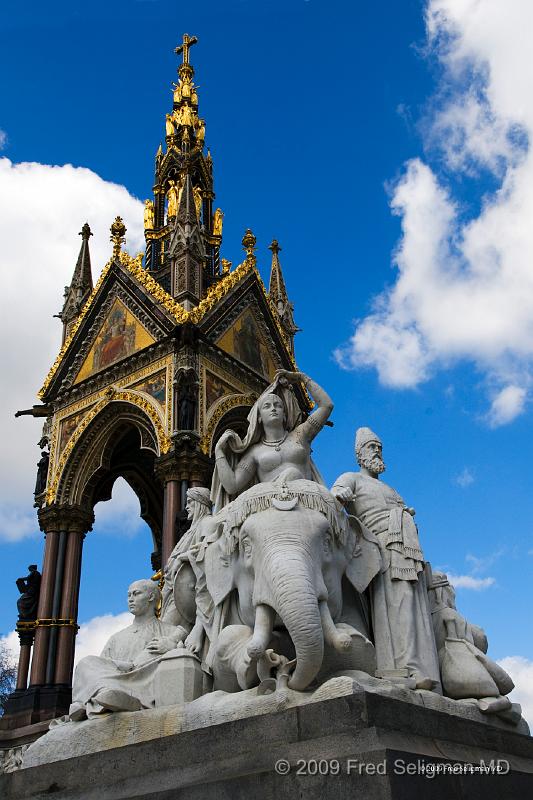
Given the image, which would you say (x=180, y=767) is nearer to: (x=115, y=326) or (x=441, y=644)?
(x=441, y=644)

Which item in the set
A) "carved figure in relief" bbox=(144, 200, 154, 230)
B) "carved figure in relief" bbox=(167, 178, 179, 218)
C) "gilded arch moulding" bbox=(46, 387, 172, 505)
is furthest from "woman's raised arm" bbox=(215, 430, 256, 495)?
"carved figure in relief" bbox=(144, 200, 154, 230)

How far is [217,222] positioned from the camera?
94.9 ft

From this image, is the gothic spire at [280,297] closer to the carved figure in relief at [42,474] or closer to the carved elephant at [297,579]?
the carved figure in relief at [42,474]

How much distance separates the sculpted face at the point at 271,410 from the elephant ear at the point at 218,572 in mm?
969

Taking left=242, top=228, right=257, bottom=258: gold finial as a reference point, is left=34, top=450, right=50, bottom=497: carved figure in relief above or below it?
below

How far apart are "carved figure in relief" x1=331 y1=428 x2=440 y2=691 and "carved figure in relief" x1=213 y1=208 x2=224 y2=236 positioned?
24.5 meters

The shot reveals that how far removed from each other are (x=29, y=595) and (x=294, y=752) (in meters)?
18.7

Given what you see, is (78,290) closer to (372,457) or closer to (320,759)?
(372,457)

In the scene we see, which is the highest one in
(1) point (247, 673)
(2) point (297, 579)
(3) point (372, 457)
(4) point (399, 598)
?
(3) point (372, 457)

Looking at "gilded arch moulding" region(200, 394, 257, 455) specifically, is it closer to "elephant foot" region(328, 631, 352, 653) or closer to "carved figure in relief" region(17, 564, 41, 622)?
"carved figure in relief" region(17, 564, 41, 622)

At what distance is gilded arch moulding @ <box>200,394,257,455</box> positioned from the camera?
65.5 ft

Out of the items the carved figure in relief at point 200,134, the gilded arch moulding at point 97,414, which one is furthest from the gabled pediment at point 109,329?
the carved figure in relief at point 200,134

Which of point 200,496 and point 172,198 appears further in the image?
point 172,198

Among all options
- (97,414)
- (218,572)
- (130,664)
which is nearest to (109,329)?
(97,414)
